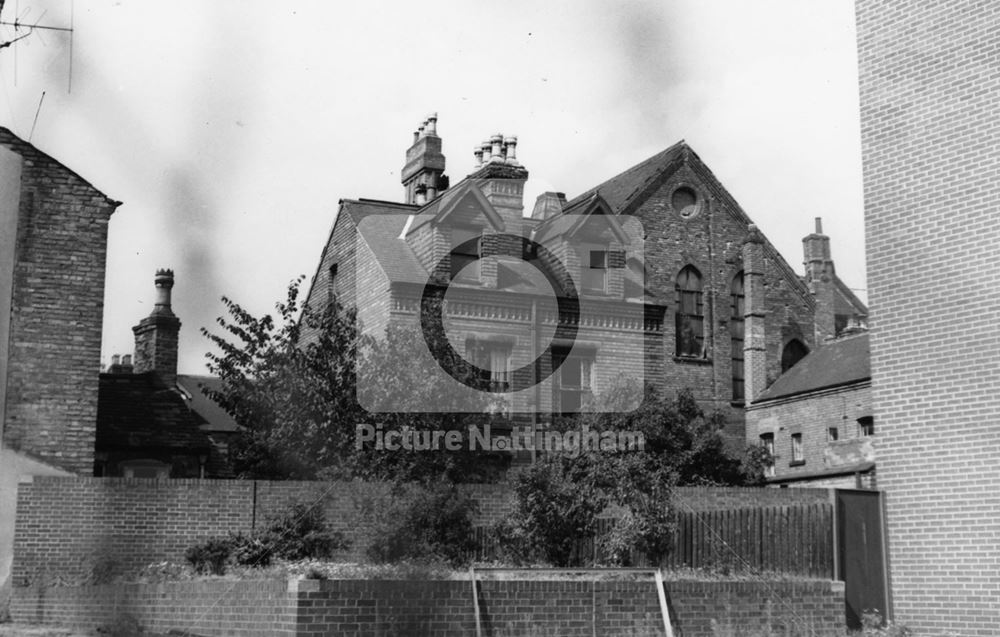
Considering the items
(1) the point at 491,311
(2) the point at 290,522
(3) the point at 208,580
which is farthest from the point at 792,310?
(3) the point at 208,580

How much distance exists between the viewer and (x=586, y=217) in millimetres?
30422

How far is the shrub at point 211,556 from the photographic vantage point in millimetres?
17031

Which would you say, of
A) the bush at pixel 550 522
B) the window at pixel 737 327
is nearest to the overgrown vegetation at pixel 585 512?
the bush at pixel 550 522

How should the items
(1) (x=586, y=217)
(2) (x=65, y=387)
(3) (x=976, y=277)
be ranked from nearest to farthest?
(3) (x=976, y=277)
(2) (x=65, y=387)
(1) (x=586, y=217)

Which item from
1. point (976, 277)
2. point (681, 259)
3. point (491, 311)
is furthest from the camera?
point (681, 259)

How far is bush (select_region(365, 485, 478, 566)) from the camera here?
60.1 ft

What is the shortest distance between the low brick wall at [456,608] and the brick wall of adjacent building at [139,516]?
107 inches

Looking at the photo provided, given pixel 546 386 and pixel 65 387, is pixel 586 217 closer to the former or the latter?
pixel 546 386

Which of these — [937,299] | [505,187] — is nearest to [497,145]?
[505,187]

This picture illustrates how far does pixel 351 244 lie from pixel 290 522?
12605 millimetres

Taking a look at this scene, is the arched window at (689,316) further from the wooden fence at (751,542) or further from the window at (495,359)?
the wooden fence at (751,542)

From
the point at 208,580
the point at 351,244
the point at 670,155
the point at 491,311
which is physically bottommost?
the point at 208,580

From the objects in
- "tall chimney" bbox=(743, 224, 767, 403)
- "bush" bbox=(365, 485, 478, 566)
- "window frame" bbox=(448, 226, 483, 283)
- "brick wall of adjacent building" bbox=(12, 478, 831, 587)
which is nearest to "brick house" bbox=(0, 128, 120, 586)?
"brick wall of adjacent building" bbox=(12, 478, 831, 587)

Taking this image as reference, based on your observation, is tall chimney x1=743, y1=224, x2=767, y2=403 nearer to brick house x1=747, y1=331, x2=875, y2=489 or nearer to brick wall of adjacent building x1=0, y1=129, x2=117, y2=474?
brick house x1=747, y1=331, x2=875, y2=489
